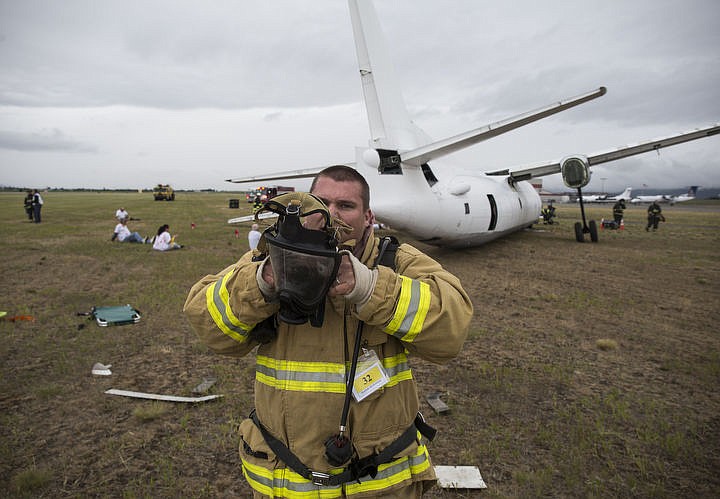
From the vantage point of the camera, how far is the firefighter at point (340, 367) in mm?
1654

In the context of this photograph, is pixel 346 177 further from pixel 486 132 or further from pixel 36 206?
pixel 36 206

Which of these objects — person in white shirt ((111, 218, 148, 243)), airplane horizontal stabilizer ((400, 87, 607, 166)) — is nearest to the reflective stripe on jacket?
airplane horizontal stabilizer ((400, 87, 607, 166))

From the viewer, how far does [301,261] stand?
1.45 meters

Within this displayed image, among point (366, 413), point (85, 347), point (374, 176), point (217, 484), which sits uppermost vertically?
point (374, 176)

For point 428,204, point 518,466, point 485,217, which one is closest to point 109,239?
point 428,204

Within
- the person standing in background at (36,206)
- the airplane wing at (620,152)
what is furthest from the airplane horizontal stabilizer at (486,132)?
the person standing in background at (36,206)

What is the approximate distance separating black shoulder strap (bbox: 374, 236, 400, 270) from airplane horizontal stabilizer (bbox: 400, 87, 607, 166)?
6.07m

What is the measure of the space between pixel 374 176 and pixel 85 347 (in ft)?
22.3

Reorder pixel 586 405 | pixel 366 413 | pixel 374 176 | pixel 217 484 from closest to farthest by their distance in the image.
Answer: pixel 366 413
pixel 217 484
pixel 586 405
pixel 374 176

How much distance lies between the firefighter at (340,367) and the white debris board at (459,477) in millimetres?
1527

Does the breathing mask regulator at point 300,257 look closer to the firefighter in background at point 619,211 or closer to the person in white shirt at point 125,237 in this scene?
the person in white shirt at point 125,237

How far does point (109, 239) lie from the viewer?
1695 centimetres

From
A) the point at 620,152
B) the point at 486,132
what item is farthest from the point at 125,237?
the point at 620,152

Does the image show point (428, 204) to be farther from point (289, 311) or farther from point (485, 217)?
point (289, 311)
